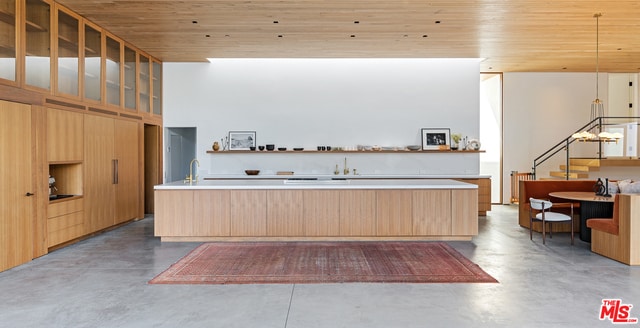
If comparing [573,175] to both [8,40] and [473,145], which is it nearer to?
[473,145]

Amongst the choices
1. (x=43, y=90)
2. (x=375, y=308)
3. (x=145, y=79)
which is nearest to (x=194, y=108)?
(x=145, y=79)

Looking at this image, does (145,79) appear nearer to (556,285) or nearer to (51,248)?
(51,248)

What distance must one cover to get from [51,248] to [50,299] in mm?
2228

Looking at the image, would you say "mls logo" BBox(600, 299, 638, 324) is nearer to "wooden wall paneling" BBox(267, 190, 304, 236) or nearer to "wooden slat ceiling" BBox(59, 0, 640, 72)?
"wooden wall paneling" BBox(267, 190, 304, 236)

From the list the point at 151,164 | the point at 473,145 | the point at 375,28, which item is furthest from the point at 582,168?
the point at 151,164

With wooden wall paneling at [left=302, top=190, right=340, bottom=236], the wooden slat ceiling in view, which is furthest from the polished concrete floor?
the wooden slat ceiling

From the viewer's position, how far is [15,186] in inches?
190

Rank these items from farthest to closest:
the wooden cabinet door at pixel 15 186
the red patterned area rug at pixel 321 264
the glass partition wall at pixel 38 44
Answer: the glass partition wall at pixel 38 44 → the wooden cabinet door at pixel 15 186 → the red patterned area rug at pixel 321 264

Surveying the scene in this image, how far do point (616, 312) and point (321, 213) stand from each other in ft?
11.8

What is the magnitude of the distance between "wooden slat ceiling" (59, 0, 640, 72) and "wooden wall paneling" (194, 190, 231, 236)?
2554mm

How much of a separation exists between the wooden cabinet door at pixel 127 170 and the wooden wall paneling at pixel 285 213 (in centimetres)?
302

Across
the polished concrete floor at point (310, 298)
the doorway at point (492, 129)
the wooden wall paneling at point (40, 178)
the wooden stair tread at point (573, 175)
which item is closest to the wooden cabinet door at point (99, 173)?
the wooden wall paneling at point (40, 178)

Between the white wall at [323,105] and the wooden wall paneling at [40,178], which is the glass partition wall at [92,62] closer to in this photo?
the wooden wall paneling at [40,178]

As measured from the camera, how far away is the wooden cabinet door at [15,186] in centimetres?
467
